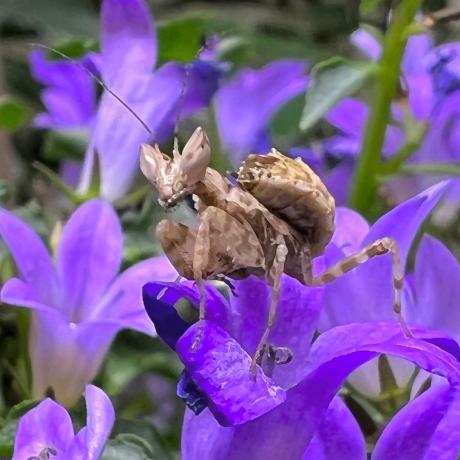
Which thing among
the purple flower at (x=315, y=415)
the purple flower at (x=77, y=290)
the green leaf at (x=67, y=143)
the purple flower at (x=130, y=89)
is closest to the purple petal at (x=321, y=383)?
the purple flower at (x=315, y=415)

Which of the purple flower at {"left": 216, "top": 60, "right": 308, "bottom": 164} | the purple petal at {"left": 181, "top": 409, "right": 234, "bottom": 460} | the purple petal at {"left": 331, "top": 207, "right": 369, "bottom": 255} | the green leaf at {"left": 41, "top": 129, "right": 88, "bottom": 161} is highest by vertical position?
the purple petal at {"left": 331, "top": 207, "right": 369, "bottom": 255}

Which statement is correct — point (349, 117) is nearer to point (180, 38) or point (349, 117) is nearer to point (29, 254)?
point (180, 38)

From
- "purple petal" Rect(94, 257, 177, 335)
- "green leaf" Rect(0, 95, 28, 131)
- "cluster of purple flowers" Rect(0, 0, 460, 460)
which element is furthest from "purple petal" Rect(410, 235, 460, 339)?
"green leaf" Rect(0, 95, 28, 131)

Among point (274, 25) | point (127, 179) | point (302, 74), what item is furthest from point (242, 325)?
point (274, 25)

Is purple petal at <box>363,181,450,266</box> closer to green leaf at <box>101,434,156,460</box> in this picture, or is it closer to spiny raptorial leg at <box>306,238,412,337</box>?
spiny raptorial leg at <box>306,238,412,337</box>

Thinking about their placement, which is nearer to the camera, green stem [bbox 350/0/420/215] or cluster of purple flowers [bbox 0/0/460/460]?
cluster of purple flowers [bbox 0/0/460/460]

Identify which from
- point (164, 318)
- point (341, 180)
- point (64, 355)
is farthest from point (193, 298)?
point (341, 180)
